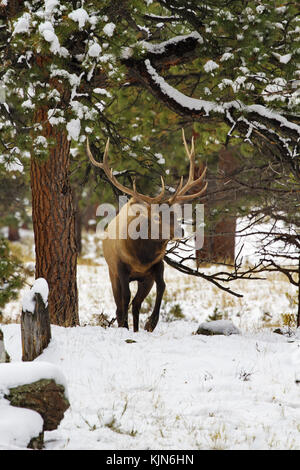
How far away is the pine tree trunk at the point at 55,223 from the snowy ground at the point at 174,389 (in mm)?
900

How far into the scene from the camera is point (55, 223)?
708 centimetres

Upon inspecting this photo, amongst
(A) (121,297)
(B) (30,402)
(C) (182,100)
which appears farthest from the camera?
(A) (121,297)

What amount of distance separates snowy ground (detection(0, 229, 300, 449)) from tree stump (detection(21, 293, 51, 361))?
0.40 feet

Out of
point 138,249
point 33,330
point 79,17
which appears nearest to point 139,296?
point 138,249

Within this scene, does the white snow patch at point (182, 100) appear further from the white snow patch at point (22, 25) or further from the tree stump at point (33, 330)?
the tree stump at point (33, 330)

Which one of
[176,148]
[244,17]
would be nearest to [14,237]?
[176,148]

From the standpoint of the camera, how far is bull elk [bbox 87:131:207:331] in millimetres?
6586

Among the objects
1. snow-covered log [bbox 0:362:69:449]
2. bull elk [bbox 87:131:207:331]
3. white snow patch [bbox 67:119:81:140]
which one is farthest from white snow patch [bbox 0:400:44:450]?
bull elk [bbox 87:131:207:331]

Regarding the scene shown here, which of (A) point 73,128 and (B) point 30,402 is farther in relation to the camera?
(A) point 73,128

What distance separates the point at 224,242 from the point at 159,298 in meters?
8.06

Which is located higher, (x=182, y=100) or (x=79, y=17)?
(x=79, y=17)

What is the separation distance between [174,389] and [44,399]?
1.39 metres

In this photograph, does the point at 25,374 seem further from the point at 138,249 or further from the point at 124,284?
the point at 124,284

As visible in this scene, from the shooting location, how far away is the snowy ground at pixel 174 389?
359 centimetres
